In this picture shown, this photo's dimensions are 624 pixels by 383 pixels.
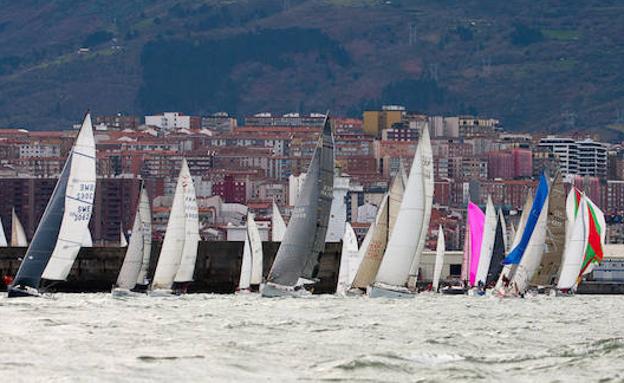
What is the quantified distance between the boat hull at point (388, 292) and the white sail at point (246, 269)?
4.46m

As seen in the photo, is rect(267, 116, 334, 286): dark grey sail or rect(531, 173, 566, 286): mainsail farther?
rect(531, 173, 566, 286): mainsail

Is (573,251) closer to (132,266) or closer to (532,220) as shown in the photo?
(532,220)

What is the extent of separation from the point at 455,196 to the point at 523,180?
34.9 ft

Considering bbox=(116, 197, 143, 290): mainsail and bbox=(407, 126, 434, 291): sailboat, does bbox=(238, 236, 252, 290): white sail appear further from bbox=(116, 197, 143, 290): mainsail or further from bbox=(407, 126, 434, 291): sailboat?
bbox=(407, 126, 434, 291): sailboat

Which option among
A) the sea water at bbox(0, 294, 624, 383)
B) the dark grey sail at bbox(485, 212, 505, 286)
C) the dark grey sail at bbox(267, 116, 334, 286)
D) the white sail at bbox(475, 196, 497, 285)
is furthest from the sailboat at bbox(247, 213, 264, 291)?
the dark grey sail at bbox(485, 212, 505, 286)

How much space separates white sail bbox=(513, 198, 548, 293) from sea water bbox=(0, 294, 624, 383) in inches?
484

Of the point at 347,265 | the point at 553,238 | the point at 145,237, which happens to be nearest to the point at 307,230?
the point at 347,265

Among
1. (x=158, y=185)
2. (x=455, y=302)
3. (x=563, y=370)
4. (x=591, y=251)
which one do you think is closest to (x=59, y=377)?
(x=563, y=370)

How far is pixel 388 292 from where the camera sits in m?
51.3

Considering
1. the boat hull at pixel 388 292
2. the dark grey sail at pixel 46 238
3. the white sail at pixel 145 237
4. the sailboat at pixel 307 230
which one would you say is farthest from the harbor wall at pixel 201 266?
the dark grey sail at pixel 46 238

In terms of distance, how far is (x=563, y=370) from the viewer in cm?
2958

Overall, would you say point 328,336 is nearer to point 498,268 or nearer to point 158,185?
point 498,268

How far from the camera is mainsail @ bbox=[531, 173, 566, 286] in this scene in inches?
2355

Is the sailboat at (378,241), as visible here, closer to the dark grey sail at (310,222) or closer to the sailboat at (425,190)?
the sailboat at (425,190)
